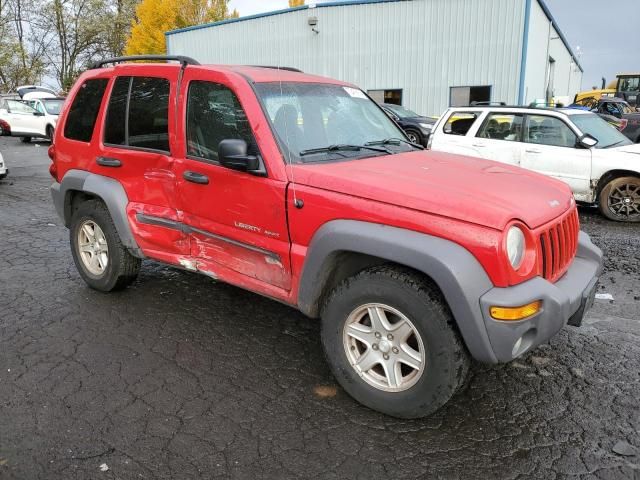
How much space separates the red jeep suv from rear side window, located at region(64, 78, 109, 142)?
2 centimetres

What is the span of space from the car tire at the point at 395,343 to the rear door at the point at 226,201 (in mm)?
504

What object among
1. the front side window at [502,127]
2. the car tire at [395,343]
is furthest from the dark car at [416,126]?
the car tire at [395,343]

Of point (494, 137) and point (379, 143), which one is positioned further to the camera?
point (494, 137)

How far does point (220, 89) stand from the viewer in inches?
140

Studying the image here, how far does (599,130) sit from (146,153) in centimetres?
717

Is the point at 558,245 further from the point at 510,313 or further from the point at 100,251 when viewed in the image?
the point at 100,251

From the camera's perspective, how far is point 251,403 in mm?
3055

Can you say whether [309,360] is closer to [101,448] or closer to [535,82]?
[101,448]

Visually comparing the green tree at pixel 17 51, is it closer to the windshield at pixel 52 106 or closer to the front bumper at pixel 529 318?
the windshield at pixel 52 106

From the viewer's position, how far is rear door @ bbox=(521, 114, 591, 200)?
7836 mm

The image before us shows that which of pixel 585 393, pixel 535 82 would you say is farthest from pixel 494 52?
pixel 585 393

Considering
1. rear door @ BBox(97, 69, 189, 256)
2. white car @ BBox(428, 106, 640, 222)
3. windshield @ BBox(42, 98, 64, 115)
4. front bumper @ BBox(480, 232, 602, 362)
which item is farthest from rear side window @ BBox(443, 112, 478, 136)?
windshield @ BBox(42, 98, 64, 115)

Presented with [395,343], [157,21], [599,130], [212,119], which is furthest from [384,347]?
[157,21]

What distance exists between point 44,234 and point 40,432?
466 centimetres
